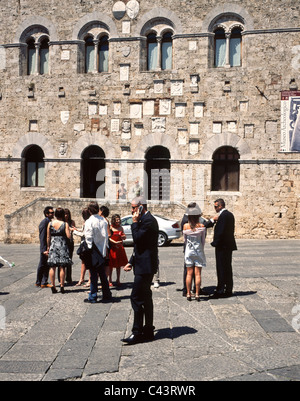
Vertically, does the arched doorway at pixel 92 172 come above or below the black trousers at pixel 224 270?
above

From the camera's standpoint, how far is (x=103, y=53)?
72.7 feet

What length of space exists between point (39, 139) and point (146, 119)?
4878 millimetres

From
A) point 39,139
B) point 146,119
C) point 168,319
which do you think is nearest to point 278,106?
point 146,119

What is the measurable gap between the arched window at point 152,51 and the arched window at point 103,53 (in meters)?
1.86

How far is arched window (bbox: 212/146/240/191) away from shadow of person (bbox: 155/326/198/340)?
561 inches

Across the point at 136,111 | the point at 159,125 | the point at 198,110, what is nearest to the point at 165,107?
the point at 159,125

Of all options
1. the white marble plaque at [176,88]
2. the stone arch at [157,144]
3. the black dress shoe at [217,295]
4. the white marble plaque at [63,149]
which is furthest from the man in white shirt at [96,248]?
the white marble plaque at [63,149]

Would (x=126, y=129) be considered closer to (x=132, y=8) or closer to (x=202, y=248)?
(x=132, y=8)

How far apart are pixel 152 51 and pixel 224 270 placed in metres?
14.6

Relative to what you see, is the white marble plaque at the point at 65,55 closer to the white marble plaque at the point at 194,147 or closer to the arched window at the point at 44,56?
the arched window at the point at 44,56

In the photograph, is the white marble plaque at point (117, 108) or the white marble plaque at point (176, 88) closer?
the white marble plaque at point (176, 88)

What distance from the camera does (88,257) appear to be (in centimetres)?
927

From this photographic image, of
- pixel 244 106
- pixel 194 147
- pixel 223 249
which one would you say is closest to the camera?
pixel 223 249

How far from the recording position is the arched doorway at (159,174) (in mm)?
21656
